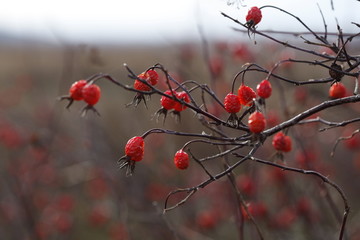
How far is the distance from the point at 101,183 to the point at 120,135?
8.59 ft

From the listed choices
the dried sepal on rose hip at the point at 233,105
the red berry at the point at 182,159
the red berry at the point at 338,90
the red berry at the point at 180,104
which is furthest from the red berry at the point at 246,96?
the red berry at the point at 338,90

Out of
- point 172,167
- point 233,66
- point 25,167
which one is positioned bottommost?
point 172,167

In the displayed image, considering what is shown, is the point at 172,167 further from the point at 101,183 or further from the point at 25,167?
the point at 25,167

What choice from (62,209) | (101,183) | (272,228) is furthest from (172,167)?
(272,228)

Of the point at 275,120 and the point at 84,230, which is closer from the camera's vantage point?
the point at 275,120

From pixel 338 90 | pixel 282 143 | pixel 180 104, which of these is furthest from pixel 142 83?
pixel 338 90

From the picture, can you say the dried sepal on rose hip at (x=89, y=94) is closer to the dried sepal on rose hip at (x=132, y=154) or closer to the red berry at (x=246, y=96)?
the dried sepal on rose hip at (x=132, y=154)

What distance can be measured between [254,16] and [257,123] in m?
0.51

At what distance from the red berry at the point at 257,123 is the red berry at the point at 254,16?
455 mm

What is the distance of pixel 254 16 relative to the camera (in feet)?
5.33

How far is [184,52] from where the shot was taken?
5.29m

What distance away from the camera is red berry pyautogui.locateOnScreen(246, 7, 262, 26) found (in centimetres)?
163

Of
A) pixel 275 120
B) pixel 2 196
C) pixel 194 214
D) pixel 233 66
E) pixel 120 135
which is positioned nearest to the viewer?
pixel 275 120

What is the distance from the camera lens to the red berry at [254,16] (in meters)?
1.63
